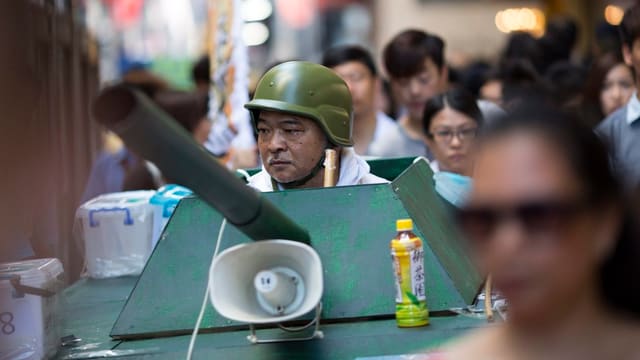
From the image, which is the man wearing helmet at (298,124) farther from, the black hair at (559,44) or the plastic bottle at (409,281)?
the black hair at (559,44)

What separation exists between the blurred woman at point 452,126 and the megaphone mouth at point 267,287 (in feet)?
11.6

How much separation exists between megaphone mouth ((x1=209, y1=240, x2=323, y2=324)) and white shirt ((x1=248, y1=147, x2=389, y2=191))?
1.65 m

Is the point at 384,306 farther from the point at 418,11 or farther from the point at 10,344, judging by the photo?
the point at 418,11

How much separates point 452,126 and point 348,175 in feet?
6.44

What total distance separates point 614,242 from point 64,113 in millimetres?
8098

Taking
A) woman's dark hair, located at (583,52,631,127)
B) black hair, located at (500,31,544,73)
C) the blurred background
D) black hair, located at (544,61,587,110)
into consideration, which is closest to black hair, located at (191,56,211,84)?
the blurred background

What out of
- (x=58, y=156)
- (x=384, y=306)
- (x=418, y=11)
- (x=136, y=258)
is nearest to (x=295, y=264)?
(x=384, y=306)

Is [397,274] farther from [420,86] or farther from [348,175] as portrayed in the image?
[420,86]

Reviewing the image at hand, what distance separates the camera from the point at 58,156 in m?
9.02

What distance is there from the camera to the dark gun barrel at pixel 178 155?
10.6ft

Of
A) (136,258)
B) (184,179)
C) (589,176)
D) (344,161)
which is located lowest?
(136,258)

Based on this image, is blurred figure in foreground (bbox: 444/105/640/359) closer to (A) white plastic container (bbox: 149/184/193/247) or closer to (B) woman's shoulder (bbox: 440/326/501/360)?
(B) woman's shoulder (bbox: 440/326/501/360)

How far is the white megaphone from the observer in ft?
12.9

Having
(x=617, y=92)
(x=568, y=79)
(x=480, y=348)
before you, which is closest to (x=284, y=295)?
(x=480, y=348)
